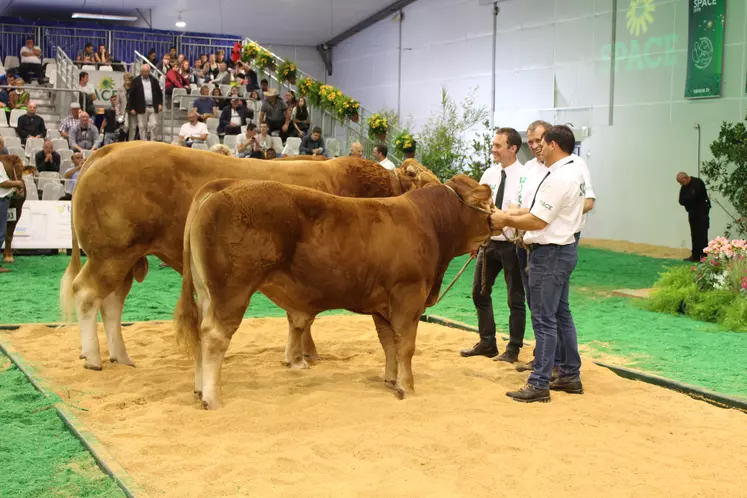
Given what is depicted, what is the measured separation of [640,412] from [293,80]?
19192 mm

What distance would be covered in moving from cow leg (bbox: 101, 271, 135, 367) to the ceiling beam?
26175 mm

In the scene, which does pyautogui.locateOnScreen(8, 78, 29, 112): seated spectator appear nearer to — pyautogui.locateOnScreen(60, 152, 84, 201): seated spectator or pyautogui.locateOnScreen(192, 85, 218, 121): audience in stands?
pyautogui.locateOnScreen(192, 85, 218, 121): audience in stands

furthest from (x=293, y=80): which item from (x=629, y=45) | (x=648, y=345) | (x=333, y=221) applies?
(x=333, y=221)

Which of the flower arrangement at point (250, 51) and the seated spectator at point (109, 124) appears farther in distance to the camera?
the flower arrangement at point (250, 51)

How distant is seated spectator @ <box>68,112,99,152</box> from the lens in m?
20.5

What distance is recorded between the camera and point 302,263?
251 inches

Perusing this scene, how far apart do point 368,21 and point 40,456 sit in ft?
103

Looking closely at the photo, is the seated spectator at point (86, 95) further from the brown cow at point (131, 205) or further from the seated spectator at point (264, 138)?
the brown cow at point (131, 205)

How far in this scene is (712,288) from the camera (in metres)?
11.8

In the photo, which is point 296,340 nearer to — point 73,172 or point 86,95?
point 73,172

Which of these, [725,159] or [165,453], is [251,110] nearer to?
[725,159]

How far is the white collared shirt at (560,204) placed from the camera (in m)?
6.61

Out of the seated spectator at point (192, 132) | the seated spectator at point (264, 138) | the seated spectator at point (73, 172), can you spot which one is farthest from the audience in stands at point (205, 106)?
the seated spectator at point (73, 172)

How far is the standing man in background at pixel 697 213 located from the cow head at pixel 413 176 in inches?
521
